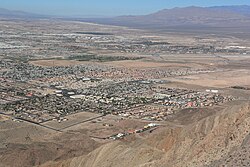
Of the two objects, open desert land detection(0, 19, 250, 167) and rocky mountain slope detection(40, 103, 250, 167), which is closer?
rocky mountain slope detection(40, 103, 250, 167)

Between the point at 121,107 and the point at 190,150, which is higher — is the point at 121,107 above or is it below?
below

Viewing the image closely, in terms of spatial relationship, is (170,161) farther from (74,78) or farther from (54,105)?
(74,78)

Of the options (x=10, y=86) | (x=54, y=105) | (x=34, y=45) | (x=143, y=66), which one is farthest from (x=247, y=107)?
(x=34, y=45)

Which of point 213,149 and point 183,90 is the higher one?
point 213,149

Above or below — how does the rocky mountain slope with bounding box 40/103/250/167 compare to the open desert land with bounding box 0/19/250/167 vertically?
above

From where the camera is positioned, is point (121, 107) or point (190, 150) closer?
point (190, 150)

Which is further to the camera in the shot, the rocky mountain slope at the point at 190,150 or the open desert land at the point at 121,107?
the open desert land at the point at 121,107

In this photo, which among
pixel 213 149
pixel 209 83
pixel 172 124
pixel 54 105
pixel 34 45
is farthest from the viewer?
pixel 34 45

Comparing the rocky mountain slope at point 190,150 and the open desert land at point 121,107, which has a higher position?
the rocky mountain slope at point 190,150
